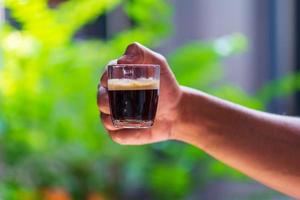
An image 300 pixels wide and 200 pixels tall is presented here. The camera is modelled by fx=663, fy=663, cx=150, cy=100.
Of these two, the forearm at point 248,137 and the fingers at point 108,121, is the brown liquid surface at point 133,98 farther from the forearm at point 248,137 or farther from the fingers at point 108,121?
the forearm at point 248,137

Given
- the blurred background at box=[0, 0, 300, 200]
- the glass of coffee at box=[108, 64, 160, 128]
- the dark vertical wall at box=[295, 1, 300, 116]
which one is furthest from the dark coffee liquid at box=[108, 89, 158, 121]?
the dark vertical wall at box=[295, 1, 300, 116]

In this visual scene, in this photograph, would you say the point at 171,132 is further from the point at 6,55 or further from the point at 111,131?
the point at 6,55

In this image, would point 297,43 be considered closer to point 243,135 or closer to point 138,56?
point 243,135

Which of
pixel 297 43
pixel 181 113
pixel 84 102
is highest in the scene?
pixel 181 113

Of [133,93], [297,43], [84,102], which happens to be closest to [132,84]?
[133,93]

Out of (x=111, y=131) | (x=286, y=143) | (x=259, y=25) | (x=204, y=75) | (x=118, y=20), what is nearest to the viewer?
(x=111, y=131)

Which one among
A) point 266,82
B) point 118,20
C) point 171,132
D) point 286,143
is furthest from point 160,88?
point 266,82

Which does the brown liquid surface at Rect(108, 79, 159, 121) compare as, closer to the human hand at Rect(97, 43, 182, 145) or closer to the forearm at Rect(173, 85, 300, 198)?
the human hand at Rect(97, 43, 182, 145)
